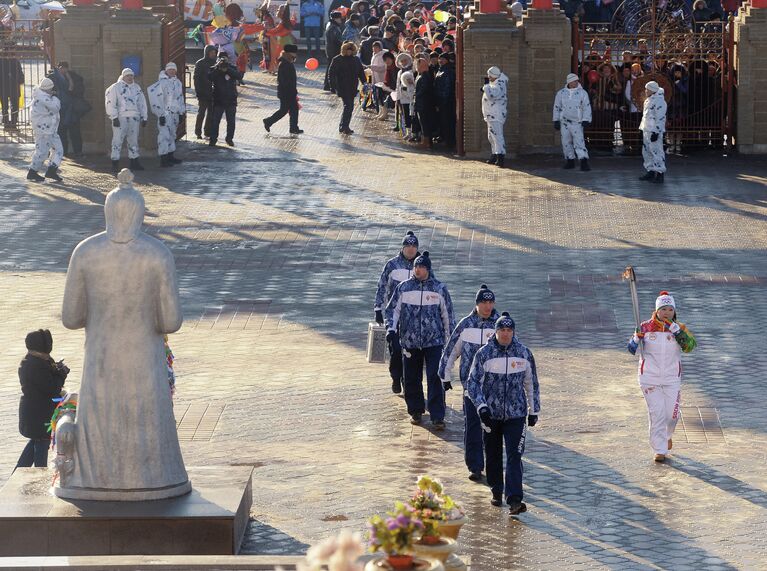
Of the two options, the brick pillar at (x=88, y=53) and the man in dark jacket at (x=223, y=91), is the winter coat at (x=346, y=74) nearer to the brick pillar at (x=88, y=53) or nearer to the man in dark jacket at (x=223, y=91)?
the man in dark jacket at (x=223, y=91)

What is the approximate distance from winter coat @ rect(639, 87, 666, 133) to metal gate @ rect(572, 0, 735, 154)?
101 inches

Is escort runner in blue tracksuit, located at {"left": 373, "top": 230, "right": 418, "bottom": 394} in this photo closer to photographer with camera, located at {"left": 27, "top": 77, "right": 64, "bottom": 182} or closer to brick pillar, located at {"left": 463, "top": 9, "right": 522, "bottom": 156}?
photographer with camera, located at {"left": 27, "top": 77, "right": 64, "bottom": 182}

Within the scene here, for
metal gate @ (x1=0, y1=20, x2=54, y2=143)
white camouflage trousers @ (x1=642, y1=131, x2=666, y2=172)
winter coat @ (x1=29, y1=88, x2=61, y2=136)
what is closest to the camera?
white camouflage trousers @ (x1=642, y1=131, x2=666, y2=172)

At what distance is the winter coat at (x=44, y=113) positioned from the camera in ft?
81.1

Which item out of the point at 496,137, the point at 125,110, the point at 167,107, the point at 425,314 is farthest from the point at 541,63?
the point at 425,314

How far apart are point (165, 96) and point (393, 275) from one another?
13578 millimetres

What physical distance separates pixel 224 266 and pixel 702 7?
1902cm

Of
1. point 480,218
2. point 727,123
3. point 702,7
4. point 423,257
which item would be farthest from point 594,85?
point 423,257

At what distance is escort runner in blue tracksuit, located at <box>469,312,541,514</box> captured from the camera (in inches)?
429

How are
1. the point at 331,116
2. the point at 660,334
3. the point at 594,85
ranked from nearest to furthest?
the point at 660,334 → the point at 594,85 → the point at 331,116

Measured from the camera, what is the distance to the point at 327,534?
1023 cm

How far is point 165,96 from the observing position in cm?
2661

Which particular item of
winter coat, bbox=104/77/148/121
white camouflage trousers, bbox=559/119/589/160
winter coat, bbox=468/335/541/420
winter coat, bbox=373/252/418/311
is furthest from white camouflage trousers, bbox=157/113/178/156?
winter coat, bbox=468/335/541/420

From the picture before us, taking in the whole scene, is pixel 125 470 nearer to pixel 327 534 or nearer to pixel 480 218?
pixel 327 534
